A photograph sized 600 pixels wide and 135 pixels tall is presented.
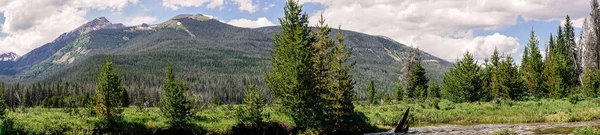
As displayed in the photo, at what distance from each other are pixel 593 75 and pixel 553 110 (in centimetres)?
2681

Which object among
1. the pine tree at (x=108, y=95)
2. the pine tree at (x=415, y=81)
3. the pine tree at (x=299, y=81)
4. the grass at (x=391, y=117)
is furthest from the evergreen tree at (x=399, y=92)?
the pine tree at (x=108, y=95)

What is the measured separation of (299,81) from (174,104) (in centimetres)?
1048

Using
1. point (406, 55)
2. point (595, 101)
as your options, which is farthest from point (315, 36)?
point (406, 55)

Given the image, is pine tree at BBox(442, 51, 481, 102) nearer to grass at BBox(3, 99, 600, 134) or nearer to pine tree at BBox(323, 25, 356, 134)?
grass at BBox(3, 99, 600, 134)

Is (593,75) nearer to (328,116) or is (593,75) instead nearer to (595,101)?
(595,101)

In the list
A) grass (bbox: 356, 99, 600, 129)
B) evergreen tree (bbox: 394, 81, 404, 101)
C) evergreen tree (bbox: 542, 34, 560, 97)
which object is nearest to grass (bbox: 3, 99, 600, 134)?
grass (bbox: 356, 99, 600, 129)

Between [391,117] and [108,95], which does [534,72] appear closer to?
[391,117]

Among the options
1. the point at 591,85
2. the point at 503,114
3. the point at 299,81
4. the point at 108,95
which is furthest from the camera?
the point at 591,85

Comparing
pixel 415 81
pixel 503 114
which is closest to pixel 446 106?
pixel 503 114

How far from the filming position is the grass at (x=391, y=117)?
32625 mm

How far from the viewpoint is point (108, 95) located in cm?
3888

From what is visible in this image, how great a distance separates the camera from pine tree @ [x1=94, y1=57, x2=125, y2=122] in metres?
37.3

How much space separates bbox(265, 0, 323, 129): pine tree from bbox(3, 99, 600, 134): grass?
1943 millimetres

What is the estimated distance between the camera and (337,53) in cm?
3841
